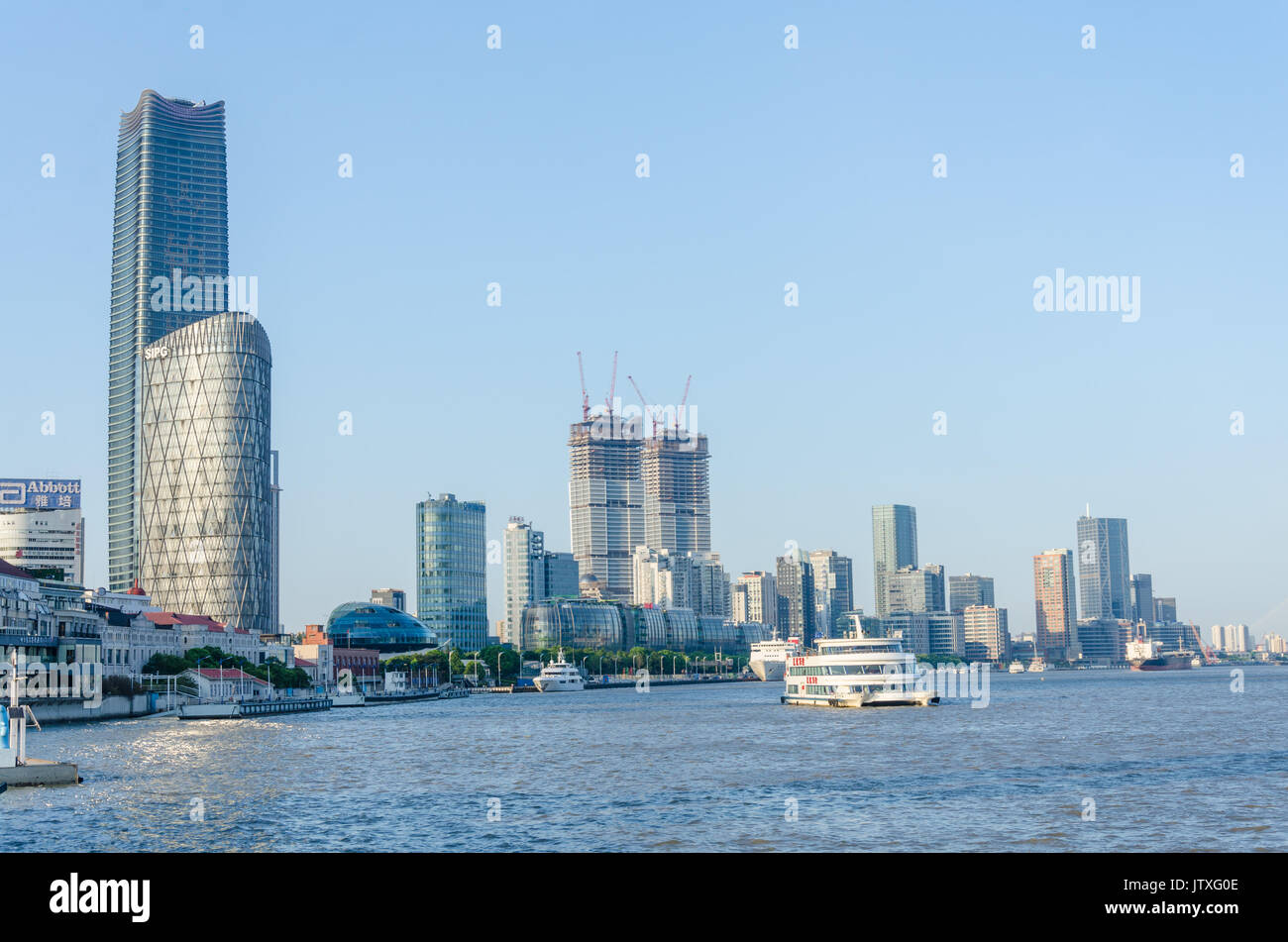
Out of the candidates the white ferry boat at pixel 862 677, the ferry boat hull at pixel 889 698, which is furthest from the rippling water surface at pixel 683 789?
the white ferry boat at pixel 862 677

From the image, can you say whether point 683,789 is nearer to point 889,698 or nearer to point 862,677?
point 889,698

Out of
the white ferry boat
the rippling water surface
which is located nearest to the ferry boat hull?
the white ferry boat

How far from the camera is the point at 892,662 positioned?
16938cm

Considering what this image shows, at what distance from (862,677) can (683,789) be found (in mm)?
102798

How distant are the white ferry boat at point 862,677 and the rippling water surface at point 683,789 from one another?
32.7 meters

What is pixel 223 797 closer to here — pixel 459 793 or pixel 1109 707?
pixel 459 793

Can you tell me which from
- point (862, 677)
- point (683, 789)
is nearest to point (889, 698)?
point (862, 677)

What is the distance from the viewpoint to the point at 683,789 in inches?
2766

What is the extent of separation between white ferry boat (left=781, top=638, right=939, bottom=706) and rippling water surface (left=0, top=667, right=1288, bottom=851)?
32673mm

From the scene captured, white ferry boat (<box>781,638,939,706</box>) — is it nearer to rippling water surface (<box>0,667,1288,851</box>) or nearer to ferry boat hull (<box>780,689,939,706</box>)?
ferry boat hull (<box>780,689,939,706</box>)

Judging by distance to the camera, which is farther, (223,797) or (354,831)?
(223,797)

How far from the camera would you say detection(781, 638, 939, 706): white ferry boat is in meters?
166
